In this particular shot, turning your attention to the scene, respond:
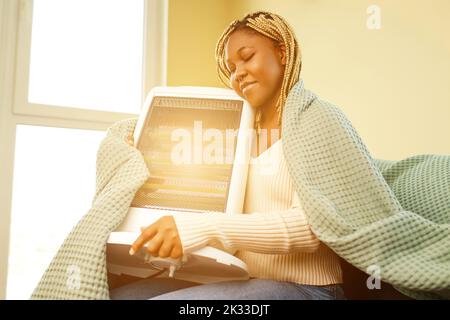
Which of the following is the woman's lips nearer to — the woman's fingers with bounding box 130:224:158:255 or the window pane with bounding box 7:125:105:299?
the woman's fingers with bounding box 130:224:158:255

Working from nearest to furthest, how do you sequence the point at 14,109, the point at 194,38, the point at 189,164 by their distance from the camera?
1. the point at 189,164
2. the point at 14,109
3. the point at 194,38

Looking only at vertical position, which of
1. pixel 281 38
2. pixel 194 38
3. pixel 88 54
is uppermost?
pixel 194 38

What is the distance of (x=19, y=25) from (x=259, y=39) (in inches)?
46.1

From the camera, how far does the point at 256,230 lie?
0.64m

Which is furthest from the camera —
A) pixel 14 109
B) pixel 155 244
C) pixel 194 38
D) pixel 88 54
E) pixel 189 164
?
pixel 194 38

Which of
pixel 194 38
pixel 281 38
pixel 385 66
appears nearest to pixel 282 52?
pixel 281 38

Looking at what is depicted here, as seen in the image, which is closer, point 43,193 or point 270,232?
point 270,232

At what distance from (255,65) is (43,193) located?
1.17m

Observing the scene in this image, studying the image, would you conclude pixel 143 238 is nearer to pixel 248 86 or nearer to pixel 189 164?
pixel 189 164

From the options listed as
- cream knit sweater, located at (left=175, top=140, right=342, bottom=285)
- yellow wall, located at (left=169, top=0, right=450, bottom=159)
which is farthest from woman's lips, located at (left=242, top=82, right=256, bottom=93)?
yellow wall, located at (left=169, top=0, right=450, bottom=159)

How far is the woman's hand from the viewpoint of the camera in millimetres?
587

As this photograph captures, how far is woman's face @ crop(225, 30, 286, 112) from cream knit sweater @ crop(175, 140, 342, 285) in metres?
0.14

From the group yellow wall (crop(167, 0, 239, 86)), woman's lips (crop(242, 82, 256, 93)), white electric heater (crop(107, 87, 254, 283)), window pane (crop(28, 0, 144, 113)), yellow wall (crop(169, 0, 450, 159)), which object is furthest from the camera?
yellow wall (crop(167, 0, 239, 86))
